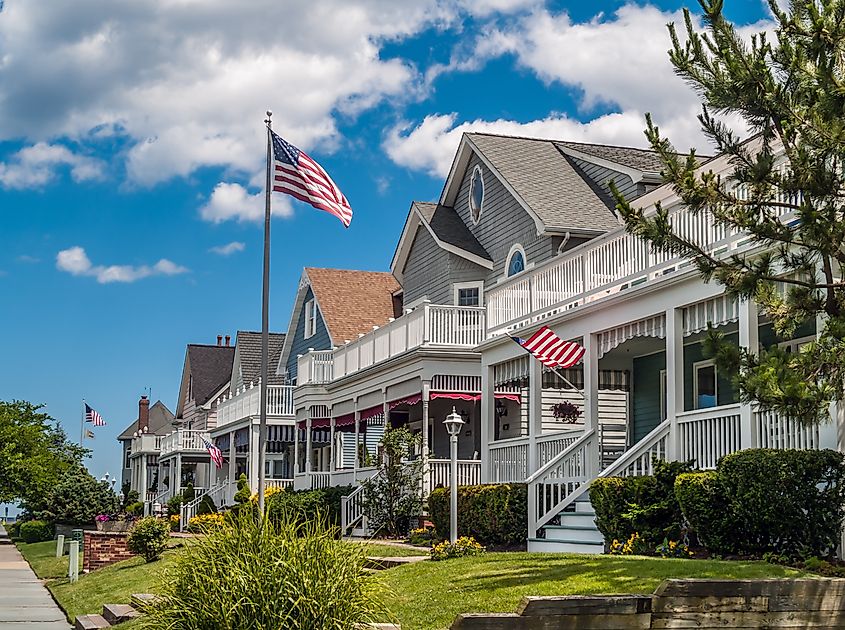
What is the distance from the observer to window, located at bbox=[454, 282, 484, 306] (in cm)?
3131

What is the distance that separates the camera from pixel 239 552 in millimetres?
10094

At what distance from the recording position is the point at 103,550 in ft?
85.4

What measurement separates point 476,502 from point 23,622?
810cm

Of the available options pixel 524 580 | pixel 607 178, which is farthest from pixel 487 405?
pixel 524 580

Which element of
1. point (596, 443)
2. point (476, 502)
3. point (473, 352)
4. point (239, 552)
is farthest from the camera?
point (473, 352)

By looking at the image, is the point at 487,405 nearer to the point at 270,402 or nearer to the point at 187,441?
the point at 270,402

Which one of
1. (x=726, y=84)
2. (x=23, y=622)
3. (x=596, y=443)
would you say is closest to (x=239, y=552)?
(x=726, y=84)

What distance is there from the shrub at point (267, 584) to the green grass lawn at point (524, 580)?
149 centimetres

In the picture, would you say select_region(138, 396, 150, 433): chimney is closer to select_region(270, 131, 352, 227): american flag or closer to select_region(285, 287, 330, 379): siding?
select_region(285, 287, 330, 379): siding

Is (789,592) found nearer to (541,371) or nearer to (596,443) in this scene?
(596,443)

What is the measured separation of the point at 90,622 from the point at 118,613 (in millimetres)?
403

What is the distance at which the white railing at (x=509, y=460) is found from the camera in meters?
21.8

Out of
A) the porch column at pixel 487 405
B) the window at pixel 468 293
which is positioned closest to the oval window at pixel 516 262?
the window at pixel 468 293

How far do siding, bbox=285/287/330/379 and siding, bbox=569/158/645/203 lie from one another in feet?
43.7
